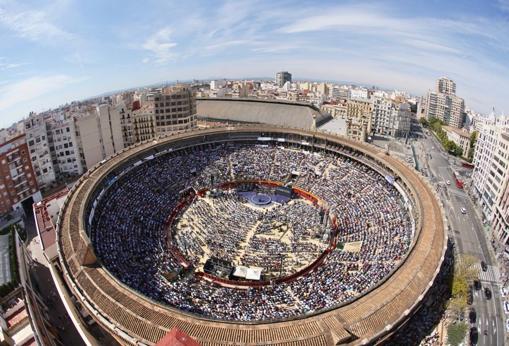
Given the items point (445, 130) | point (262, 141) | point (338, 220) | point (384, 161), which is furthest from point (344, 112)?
point (338, 220)

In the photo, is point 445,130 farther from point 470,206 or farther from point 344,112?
point 470,206

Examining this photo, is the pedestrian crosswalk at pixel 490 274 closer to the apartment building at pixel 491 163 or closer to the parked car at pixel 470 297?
the parked car at pixel 470 297

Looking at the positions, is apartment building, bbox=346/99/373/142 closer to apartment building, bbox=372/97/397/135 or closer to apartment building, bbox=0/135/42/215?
apartment building, bbox=372/97/397/135

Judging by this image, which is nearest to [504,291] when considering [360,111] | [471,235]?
[471,235]

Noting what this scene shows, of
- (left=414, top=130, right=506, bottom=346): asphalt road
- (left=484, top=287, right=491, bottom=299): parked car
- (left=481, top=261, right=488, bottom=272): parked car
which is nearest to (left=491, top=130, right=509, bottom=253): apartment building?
(left=414, top=130, right=506, bottom=346): asphalt road

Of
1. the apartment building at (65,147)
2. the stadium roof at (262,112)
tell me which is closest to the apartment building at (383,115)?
the stadium roof at (262,112)

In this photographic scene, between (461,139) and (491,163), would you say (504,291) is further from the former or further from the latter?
(461,139)
